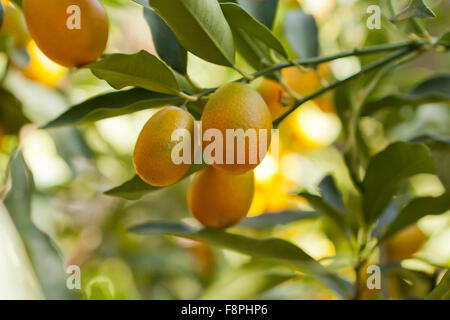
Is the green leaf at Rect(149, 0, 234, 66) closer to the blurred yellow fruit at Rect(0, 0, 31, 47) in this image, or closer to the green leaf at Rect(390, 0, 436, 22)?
the green leaf at Rect(390, 0, 436, 22)

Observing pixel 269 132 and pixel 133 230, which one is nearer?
pixel 269 132

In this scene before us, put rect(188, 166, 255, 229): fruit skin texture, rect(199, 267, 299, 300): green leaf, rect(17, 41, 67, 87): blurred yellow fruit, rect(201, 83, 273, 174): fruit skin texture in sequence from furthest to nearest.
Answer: rect(17, 41, 67, 87): blurred yellow fruit < rect(199, 267, 299, 300): green leaf < rect(188, 166, 255, 229): fruit skin texture < rect(201, 83, 273, 174): fruit skin texture

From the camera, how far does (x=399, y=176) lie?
629 millimetres

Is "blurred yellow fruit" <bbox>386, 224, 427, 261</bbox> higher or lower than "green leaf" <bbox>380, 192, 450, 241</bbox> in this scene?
lower

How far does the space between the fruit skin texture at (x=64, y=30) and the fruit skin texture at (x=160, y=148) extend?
0.35 ft

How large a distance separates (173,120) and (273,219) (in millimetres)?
401

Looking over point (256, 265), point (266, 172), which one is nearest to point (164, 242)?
point (266, 172)

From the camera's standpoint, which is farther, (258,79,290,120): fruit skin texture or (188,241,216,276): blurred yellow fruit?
(188,241,216,276): blurred yellow fruit

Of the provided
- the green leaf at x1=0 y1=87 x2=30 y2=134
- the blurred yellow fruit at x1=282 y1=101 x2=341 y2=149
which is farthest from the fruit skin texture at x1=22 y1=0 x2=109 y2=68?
the blurred yellow fruit at x1=282 y1=101 x2=341 y2=149

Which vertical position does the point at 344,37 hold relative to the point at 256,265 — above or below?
above

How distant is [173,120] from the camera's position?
1.49 ft

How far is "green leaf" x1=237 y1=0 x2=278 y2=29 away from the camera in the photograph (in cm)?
63
